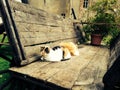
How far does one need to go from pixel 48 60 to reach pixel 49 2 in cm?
2001

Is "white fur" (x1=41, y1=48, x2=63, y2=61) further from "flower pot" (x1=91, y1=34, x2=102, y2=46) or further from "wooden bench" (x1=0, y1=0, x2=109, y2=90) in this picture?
"flower pot" (x1=91, y1=34, x2=102, y2=46)

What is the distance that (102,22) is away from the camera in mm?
6895

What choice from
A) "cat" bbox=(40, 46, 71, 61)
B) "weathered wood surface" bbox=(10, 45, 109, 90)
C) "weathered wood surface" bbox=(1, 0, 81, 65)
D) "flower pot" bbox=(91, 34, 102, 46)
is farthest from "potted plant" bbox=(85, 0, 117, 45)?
"weathered wood surface" bbox=(10, 45, 109, 90)

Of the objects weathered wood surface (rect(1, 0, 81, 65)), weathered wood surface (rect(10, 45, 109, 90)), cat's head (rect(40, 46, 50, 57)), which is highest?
weathered wood surface (rect(1, 0, 81, 65))

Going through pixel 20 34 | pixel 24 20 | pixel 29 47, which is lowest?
pixel 29 47

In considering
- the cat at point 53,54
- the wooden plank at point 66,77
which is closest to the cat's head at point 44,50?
the cat at point 53,54

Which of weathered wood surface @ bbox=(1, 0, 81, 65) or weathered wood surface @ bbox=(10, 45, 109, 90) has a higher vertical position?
weathered wood surface @ bbox=(1, 0, 81, 65)

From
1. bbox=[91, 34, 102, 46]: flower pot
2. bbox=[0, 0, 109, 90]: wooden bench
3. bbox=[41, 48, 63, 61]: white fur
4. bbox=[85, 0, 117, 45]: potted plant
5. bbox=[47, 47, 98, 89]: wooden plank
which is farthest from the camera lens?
bbox=[85, 0, 117, 45]: potted plant

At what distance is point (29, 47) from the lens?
122 inches

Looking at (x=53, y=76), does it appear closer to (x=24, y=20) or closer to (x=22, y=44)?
(x=22, y=44)

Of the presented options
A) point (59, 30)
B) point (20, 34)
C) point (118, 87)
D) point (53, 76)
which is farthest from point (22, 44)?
point (59, 30)

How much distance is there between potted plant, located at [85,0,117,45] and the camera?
21.3 feet

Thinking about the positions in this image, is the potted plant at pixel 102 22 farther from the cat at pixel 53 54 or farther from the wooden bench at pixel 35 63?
the cat at pixel 53 54

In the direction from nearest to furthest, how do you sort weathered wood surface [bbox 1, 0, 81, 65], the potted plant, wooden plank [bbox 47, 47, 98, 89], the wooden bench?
1. wooden plank [bbox 47, 47, 98, 89]
2. the wooden bench
3. weathered wood surface [bbox 1, 0, 81, 65]
4. the potted plant
